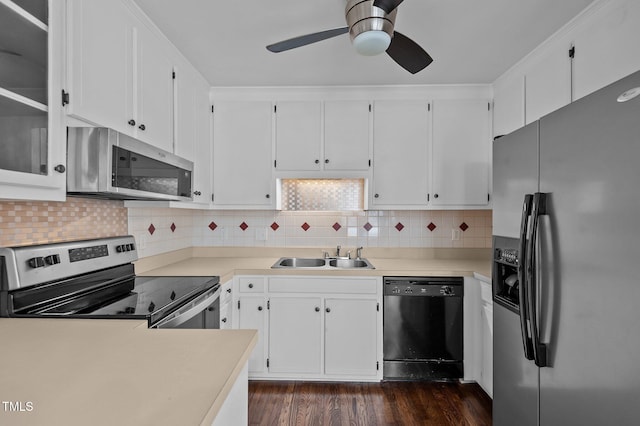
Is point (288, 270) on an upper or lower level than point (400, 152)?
lower

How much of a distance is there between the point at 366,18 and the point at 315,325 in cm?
199

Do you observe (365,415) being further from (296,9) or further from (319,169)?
(296,9)

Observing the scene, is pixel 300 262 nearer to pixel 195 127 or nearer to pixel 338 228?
pixel 338 228

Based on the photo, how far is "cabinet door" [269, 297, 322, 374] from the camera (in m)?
2.57

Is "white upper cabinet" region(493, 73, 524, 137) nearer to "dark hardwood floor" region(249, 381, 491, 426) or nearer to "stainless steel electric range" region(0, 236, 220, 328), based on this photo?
"dark hardwood floor" region(249, 381, 491, 426)

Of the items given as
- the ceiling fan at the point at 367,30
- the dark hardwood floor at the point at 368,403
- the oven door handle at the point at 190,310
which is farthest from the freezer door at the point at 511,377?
the oven door handle at the point at 190,310

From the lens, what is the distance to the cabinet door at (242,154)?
289 cm

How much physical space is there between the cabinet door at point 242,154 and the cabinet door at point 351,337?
3.38ft

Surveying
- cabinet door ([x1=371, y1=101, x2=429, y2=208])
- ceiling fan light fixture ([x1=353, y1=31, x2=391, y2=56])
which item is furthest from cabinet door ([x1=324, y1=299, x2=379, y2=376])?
ceiling fan light fixture ([x1=353, y1=31, x2=391, y2=56])

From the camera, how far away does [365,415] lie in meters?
2.19

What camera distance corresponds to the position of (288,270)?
257 centimetres

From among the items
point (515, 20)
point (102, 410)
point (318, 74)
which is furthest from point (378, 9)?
point (102, 410)

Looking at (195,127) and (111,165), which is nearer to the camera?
(111,165)

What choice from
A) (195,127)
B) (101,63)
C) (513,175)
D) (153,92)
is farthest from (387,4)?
(195,127)
